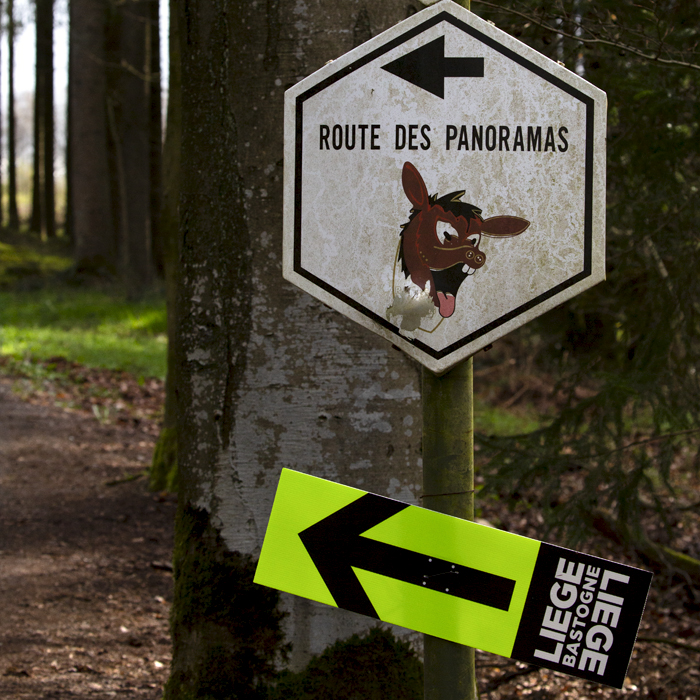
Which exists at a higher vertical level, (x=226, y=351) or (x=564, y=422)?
(x=226, y=351)

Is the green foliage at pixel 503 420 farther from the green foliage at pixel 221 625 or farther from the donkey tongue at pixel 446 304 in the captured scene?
the donkey tongue at pixel 446 304

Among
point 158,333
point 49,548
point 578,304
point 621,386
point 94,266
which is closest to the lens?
point 621,386

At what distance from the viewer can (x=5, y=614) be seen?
11.4 ft

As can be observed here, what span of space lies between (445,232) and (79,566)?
151 inches

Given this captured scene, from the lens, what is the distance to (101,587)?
4000 millimetres

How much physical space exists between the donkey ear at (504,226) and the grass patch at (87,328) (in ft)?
30.2

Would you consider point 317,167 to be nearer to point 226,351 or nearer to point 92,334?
point 226,351

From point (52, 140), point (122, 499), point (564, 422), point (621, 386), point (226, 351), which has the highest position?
point (52, 140)

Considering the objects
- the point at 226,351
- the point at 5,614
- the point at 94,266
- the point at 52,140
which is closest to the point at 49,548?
the point at 5,614

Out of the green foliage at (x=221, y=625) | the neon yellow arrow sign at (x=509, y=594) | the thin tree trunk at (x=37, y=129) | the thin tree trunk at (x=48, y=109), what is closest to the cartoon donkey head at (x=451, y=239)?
the neon yellow arrow sign at (x=509, y=594)

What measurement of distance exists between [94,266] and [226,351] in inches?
633

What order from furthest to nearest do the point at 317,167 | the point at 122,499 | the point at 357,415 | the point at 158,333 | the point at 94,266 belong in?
the point at 94,266
the point at 158,333
the point at 122,499
the point at 357,415
the point at 317,167

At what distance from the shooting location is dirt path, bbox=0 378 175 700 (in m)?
3.04

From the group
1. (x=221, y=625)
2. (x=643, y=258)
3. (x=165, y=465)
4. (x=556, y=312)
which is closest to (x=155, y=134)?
(x=165, y=465)
